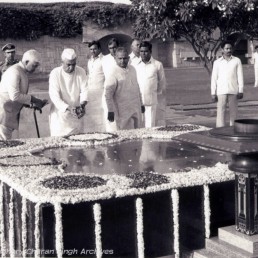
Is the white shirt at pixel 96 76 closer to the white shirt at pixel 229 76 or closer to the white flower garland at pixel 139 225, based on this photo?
the white shirt at pixel 229 76

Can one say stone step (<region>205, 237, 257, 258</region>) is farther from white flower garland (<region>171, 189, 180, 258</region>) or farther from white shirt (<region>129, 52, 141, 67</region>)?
white shirt (<region>129, 52, 141, 67</region>)

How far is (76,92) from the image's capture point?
6676 mm

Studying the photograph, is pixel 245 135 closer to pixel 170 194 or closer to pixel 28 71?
pixel 170 194

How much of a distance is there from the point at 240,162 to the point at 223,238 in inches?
22.4

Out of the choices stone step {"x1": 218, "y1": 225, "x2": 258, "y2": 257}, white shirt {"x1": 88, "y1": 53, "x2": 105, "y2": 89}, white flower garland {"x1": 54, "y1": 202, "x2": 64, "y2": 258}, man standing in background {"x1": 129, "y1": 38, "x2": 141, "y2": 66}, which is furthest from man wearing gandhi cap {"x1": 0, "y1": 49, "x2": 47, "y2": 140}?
stone step {"x1": 218, "y1": 225, "x2": 258, "y2": 257}

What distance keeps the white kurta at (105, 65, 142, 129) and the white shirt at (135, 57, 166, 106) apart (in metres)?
0.58

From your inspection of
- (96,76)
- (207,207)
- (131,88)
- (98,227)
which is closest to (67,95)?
(131,88)

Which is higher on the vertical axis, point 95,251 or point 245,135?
point 245,135

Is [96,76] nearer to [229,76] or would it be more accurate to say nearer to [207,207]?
[229,76]

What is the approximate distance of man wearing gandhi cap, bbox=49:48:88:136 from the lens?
6.50m

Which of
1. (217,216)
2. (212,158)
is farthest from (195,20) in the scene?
(217,216)

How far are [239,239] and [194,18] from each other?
6.22m

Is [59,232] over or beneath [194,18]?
beneath

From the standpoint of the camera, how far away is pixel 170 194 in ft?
13.1
